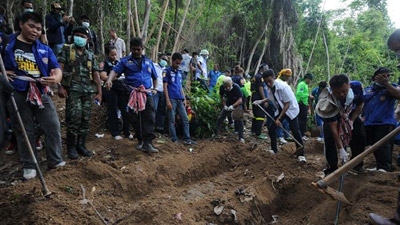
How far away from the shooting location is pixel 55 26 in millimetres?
6633

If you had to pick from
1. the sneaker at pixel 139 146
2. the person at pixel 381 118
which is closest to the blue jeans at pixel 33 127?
the sneaker at pixel 139 146

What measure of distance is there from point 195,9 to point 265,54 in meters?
4.88

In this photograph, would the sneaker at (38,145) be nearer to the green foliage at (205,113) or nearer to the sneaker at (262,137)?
the green foliage at (205,113)

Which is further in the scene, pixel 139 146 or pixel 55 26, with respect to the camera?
pixel 55 26

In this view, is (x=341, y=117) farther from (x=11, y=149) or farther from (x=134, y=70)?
(x=11, y=149)

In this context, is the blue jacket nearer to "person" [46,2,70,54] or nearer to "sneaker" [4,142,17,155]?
"sneaker" [4,142,17,155]

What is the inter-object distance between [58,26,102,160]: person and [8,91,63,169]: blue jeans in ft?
1.59

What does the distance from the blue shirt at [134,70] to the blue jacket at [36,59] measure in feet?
4.73

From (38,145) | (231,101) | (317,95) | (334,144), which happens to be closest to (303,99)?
(317,95)

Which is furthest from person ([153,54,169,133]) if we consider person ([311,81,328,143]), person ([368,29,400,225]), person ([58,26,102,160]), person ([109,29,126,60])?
person ([368,29,400,225])

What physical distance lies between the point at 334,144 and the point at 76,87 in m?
3.97

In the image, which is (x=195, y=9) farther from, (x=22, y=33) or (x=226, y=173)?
(x=22, y=33)

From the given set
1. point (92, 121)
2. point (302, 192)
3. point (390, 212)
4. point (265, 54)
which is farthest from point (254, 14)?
point (390, 212)

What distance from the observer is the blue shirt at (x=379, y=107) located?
16.7 feet
